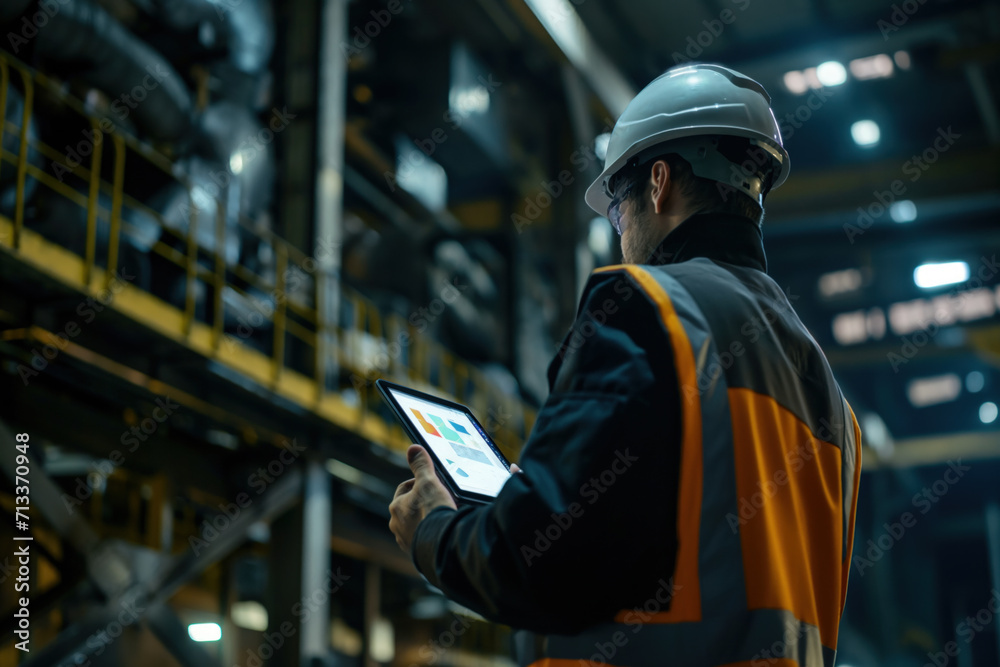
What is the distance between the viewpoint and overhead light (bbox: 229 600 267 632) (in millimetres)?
11957

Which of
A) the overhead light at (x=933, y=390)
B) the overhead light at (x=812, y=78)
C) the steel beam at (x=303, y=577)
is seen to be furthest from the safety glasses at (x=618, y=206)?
the overhead light at (x=933, y=390)

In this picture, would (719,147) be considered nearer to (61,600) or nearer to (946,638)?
(61,600)

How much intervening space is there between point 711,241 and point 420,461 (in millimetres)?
772

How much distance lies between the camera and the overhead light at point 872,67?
16.4 metres

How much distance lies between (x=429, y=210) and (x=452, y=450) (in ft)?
46.7

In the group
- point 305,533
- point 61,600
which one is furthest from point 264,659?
point 61,600

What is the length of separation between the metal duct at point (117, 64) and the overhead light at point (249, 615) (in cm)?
551

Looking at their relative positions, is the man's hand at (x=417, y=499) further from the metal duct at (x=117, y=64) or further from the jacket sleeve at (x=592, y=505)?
the metal duct at (x=117, y=64)

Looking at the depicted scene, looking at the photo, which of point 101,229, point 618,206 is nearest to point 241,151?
point 101,229

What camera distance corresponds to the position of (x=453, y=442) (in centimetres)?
233

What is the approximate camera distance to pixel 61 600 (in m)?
8.06

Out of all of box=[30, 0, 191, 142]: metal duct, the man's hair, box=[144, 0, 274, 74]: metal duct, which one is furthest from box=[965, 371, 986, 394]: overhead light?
the man's hair

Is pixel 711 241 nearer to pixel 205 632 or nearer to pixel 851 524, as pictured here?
pixel 851 524

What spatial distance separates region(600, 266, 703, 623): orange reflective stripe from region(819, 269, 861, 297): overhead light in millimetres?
21730
